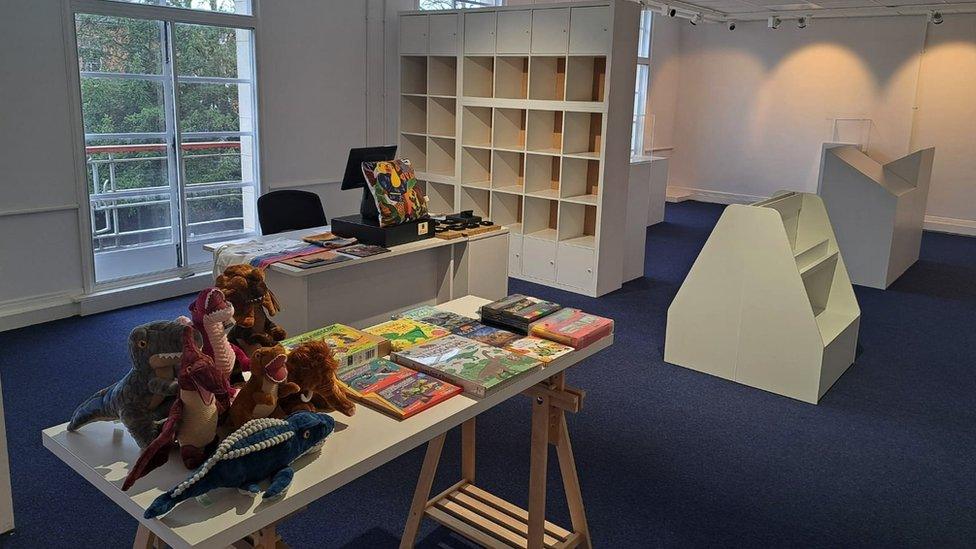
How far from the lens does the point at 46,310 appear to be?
538cm

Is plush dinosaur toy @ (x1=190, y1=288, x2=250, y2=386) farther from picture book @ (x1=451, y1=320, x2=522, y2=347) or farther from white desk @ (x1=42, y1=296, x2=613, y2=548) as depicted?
picture book @ (x1=451, y1=320, x2=522, y2=347)

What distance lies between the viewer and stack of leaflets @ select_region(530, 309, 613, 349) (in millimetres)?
2467

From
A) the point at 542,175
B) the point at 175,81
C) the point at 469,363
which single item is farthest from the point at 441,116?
the point at 469,363

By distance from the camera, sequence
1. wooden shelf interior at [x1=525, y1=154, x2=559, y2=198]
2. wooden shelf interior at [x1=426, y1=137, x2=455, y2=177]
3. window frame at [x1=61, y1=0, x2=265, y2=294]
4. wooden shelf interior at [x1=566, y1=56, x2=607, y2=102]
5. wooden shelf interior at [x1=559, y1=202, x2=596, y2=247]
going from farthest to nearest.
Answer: wooden shelf interior at [x1=426, y1=137, x2=455, y2=177]
wooden shelf interior at [x1=525, y1=154, x2=559, y2=198]
wooden shelf interior at [x1=559, y1=202, x2=596, y2=247]
wooden shelf interior at [x1=566, y1=56, x2=607, y2=102]
window frame at [x1=61, y1=0, x2=265, y2=294]

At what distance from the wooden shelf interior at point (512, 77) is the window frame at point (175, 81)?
2.11 meters

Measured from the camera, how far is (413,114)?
7.89 m

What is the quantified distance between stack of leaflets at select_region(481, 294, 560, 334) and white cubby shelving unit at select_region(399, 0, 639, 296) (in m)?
3.67

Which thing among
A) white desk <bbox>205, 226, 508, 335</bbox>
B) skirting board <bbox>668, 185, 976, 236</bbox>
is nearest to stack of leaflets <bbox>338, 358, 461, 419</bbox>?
white desk <bbox>205, 226, 508, 335</bbox>

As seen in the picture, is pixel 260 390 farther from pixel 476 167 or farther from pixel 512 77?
pixel 476 167

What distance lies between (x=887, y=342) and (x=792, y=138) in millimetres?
6423

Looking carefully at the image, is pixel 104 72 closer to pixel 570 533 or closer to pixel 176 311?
pixel 176 311

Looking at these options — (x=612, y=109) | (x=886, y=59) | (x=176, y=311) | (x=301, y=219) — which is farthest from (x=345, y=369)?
(x=886, y=59)

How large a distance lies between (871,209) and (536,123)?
10.6 feet

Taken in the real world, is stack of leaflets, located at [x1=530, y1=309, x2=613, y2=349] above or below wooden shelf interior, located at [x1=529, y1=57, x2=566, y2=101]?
below
